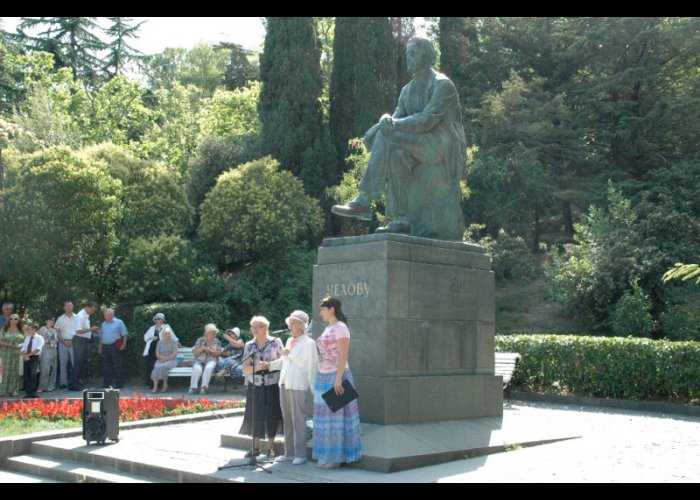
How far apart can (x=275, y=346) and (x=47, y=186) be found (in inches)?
599

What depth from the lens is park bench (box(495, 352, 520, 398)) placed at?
15.2 meters

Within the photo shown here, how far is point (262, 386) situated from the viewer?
8797 mm

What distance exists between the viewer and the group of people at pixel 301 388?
Result: 8.06 meters

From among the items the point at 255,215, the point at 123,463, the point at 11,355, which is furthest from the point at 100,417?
the point at 255,215

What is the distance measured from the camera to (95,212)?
22.7 meters

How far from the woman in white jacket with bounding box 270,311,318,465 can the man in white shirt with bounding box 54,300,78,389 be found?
35.4ft

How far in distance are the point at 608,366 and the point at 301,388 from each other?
8.44 m

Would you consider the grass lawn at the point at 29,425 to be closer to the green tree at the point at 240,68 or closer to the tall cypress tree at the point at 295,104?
the tall cypress tree at the point at 295,104

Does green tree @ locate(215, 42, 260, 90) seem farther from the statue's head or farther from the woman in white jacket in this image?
the woman in white jacket

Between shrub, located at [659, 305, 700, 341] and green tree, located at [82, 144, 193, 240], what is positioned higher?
green tree, located at [82, 144, 193, 240]

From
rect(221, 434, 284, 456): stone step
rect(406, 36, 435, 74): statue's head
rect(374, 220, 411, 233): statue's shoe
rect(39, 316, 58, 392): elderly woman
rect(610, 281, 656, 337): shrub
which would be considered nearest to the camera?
rect(221, 434, 284, 456): stone step

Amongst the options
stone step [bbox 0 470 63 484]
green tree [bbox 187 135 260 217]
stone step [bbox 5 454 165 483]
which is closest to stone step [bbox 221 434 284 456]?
stone step [bbox 5 454 165 483]

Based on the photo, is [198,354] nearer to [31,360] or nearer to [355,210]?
[31,360]

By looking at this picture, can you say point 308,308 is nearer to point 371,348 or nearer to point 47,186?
point 47,186
